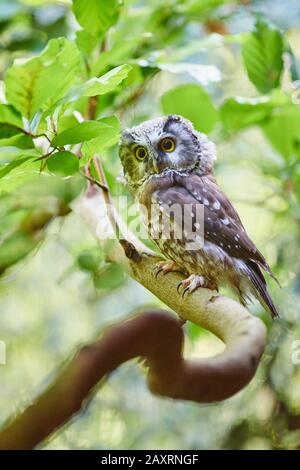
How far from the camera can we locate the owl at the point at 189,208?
47 centimetres

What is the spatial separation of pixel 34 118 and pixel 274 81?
0.34 metres

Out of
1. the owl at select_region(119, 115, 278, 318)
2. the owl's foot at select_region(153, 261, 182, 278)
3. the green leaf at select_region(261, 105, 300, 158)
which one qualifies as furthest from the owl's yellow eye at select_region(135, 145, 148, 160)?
the green leaf at select_region(261, 105, 300, 158)

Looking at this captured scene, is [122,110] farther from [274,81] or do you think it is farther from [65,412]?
[65,412]

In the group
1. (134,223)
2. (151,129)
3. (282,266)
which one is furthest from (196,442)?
(151,129)

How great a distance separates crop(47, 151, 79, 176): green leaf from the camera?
416 mm

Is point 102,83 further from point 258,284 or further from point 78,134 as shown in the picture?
point 258,284

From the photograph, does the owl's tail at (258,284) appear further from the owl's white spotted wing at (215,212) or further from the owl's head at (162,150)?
the owl's head at (162,150)

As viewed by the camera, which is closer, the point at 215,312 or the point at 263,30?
the point at 215,312

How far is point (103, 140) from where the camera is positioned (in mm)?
434

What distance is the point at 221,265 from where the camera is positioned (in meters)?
0.48

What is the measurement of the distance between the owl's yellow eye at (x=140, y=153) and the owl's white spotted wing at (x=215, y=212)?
0.03 metres

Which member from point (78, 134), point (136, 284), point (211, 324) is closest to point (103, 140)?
point (78, 134)

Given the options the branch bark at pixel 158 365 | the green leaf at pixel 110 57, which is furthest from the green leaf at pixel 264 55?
the branch bark at pixel 158 365
